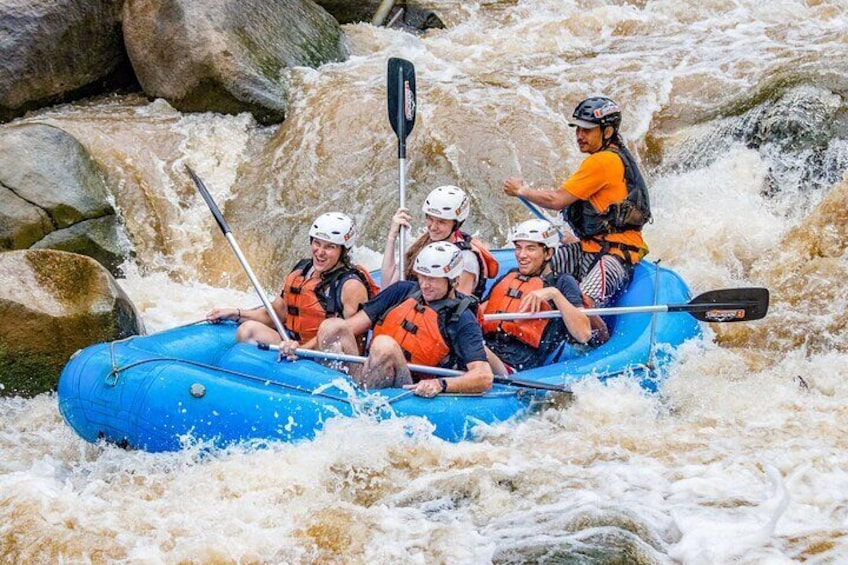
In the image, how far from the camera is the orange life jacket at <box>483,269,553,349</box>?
5.67 metres

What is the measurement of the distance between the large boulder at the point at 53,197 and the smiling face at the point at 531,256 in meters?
3.46

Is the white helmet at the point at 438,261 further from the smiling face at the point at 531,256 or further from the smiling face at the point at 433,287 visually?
the smiling face at the point at 531,256

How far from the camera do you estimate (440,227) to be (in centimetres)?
576

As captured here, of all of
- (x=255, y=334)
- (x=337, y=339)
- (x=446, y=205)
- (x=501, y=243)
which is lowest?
(x=501, y=243)

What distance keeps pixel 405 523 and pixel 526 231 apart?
6.16 feet

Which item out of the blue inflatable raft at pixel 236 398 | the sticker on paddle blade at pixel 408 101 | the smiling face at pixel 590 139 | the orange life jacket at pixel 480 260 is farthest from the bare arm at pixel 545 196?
the sticker on paddle blade at pixel 408 101

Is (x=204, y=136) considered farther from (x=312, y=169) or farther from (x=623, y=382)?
(x=623, y=382)

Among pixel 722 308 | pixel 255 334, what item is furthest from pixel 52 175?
pixel 722 308

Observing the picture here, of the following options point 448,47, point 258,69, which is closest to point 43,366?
point 258,69

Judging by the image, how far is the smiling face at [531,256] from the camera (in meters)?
5.71

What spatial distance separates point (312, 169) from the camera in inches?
337

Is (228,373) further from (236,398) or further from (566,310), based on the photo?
(566,310)

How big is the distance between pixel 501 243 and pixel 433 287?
2.84 m

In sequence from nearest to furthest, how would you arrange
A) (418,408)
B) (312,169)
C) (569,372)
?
(418,408)
(569,372)
(312,169)
